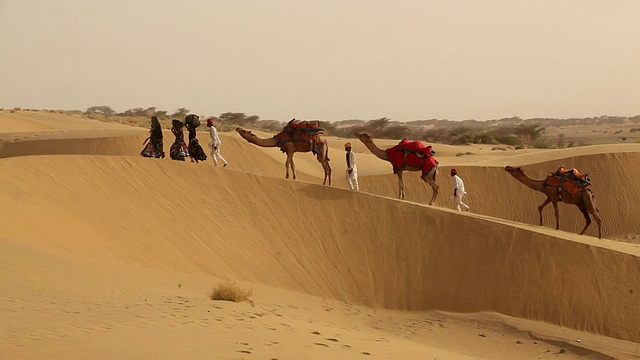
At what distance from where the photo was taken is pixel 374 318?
49.9 ft

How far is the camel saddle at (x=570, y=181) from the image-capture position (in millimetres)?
19047

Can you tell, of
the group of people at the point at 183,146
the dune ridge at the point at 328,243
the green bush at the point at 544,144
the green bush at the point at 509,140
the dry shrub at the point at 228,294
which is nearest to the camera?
the dry shrub at the point at 228,294

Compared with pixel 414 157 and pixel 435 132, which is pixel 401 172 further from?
pixel 435 132

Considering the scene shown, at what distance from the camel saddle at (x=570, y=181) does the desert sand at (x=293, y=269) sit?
1.42 m

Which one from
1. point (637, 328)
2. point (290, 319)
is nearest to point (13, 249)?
point (290, 319)

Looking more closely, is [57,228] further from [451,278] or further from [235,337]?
[451,278]

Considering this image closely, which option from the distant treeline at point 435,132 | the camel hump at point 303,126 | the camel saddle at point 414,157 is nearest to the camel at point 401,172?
the camel saddle at point 414,157

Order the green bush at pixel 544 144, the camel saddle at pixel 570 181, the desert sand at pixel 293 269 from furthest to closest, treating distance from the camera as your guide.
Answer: the green bush at pixel 544 144, the camel saddle at pixel 570 181, the desert sand at pixel 293 269

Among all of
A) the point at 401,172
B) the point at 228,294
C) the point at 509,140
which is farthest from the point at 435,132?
the point at 228,294

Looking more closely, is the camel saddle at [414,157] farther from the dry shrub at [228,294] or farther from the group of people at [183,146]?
the dry shrub at [228,294]

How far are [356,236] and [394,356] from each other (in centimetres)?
872

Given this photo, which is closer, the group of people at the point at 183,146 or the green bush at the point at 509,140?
the group of people at the point at 183,146

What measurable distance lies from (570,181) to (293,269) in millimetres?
7788

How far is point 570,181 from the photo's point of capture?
19141 mm
